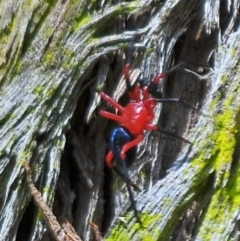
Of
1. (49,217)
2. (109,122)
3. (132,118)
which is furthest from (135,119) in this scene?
(49,217)

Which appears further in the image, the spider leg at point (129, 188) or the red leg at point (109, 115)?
the red leg at point (109, 115)

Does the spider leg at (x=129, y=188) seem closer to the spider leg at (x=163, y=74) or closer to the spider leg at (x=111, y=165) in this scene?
the spider leg at (x=111, y=165)

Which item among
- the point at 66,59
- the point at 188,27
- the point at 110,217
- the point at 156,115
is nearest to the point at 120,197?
the point at 110,217

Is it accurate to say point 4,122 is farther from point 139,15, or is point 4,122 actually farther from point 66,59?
point 139,15

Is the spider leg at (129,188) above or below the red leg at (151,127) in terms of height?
below

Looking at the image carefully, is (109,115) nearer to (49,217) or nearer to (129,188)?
(129,188)

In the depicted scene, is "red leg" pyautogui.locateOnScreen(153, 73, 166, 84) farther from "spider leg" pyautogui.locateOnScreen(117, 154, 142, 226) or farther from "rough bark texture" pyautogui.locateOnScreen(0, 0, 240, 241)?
"spider leg" pyautogui.locateOnScreen(117, 154, 142, 226)

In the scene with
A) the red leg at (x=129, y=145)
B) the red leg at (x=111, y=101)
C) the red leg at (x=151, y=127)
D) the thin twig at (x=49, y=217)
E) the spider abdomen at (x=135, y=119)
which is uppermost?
the red leg at (x=111, y=101)

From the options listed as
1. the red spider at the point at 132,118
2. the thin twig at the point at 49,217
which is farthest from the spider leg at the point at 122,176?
the thin twig at the point at 49,217

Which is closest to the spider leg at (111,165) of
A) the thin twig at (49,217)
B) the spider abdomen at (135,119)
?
the spider abdomen at (135,119)

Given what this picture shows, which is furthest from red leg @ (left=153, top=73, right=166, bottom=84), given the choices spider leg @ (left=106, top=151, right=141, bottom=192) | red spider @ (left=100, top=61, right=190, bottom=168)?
spider leg @ (left=106, top=151, right=141, bottom=192)
